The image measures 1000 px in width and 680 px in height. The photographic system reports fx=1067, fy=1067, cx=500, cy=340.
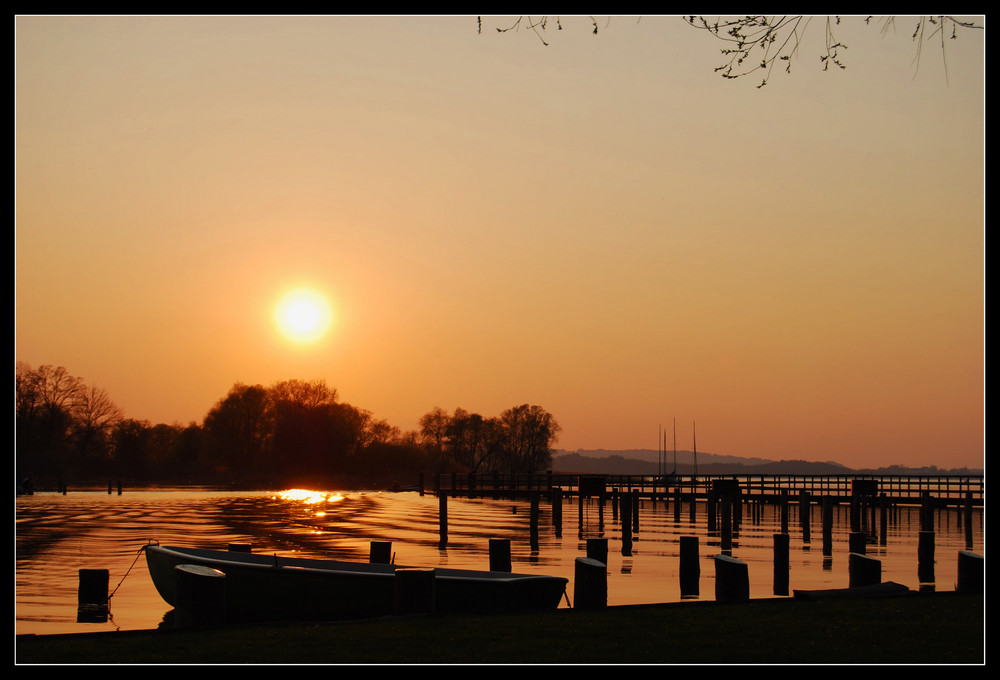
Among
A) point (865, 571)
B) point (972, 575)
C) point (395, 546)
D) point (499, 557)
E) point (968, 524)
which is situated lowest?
point (395, 546)

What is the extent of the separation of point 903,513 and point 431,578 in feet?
213

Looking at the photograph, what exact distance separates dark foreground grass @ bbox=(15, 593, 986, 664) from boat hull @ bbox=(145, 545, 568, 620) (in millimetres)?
3262

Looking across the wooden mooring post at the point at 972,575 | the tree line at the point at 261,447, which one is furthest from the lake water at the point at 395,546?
the tree line at the point at 261,447

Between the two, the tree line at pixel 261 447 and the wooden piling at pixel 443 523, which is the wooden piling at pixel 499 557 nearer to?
the wooden piling at pixel 443 523

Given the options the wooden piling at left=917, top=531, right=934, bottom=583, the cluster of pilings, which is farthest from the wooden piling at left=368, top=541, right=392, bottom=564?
the wooden piling at left=917, top=531, right=934, bottom=583

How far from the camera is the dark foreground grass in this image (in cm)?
1135

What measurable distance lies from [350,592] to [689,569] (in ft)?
25.3

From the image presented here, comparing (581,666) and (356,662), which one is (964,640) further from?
(356,662)

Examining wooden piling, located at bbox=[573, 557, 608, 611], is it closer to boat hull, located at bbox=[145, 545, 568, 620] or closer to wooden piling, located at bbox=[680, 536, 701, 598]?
boat hull, located at bbox=[145, 545, 568, 620]

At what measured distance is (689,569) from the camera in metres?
22.3

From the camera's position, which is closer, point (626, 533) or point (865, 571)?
point (865, 571)

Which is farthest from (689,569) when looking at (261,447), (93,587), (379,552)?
(261,447)

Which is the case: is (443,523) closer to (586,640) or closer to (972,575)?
(972,575)

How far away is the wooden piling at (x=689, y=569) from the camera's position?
22.0 meters
